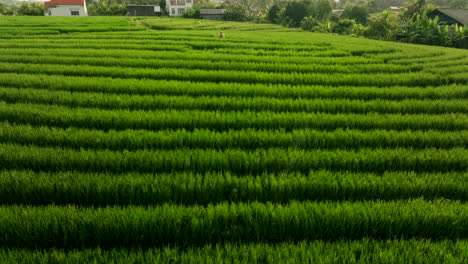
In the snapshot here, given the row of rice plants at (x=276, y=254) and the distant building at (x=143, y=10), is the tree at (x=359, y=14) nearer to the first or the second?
the distant building at (x=143, y=10)

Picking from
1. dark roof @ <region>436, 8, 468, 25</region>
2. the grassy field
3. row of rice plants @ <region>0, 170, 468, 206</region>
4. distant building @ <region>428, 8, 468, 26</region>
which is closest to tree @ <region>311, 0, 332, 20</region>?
distant building @ <region>428, 8, 468, 26</region>

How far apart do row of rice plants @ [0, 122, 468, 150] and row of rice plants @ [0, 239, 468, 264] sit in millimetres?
1644

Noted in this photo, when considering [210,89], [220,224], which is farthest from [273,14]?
[220,224]

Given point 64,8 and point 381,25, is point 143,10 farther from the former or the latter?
point 381,25

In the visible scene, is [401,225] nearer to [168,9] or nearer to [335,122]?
[335,122]

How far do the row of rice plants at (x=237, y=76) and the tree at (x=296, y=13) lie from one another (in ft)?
115

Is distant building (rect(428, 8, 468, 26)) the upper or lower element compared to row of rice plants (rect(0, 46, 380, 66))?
upper

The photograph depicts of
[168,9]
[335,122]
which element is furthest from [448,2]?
[335,122]

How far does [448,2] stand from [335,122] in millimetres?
71708

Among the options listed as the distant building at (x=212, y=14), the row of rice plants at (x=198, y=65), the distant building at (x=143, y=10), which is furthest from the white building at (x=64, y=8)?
the row of rice plants at (x=198, y=65)

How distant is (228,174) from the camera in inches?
105

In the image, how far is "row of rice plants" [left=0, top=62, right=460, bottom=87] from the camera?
675 cm

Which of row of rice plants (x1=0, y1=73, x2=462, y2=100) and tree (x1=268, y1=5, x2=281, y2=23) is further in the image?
tree (x1=268, y1=5, x2=281, y2=23)

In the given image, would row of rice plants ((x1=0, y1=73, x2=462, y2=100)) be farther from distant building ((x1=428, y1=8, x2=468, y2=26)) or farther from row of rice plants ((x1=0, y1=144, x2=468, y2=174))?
distant building ((x1=428, y1=8, x2=468, y2=26))
